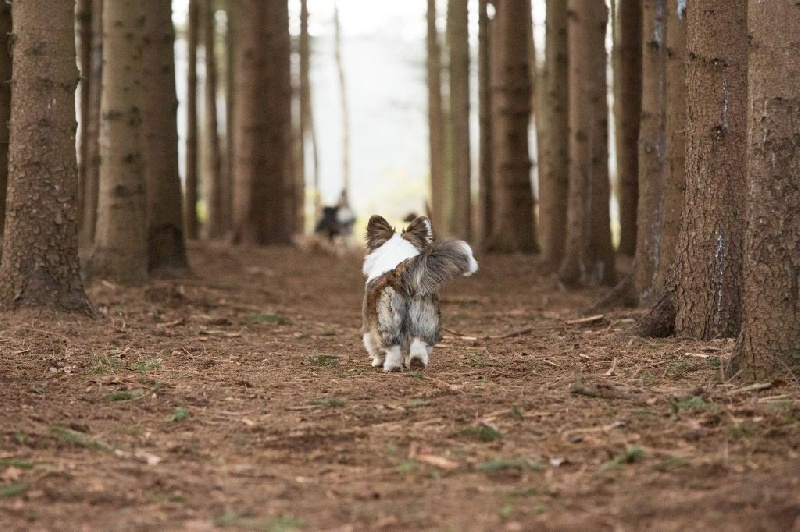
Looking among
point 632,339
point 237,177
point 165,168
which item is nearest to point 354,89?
point 237,177

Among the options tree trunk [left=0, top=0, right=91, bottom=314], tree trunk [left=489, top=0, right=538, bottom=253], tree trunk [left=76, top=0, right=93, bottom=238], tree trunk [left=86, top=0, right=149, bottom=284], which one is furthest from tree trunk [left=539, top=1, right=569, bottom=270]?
tree trunk [left=0, top=0, right=91, bottom=314]

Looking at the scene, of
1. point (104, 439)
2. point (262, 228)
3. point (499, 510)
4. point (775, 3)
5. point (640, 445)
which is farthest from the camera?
point (262, 228)

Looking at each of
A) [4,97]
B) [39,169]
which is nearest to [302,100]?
[4,97]

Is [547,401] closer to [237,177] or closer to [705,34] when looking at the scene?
[705,34]

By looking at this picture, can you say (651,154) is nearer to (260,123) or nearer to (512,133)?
(512,133)

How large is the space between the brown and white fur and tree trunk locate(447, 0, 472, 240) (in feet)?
53.2

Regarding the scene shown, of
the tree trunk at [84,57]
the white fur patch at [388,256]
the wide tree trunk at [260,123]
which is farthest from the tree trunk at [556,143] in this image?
the white fur patch at [388,256]

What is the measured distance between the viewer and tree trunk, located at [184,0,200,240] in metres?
25.2

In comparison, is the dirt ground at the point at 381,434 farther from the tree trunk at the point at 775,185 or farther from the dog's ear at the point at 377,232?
the dog's ear at the point at 377,232

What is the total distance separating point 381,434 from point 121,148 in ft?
25.6

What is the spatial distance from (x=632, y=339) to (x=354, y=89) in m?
79.9

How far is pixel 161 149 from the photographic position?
15.4m

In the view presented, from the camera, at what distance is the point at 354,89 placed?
87750 mm

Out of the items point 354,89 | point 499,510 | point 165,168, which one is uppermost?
point 354,89
